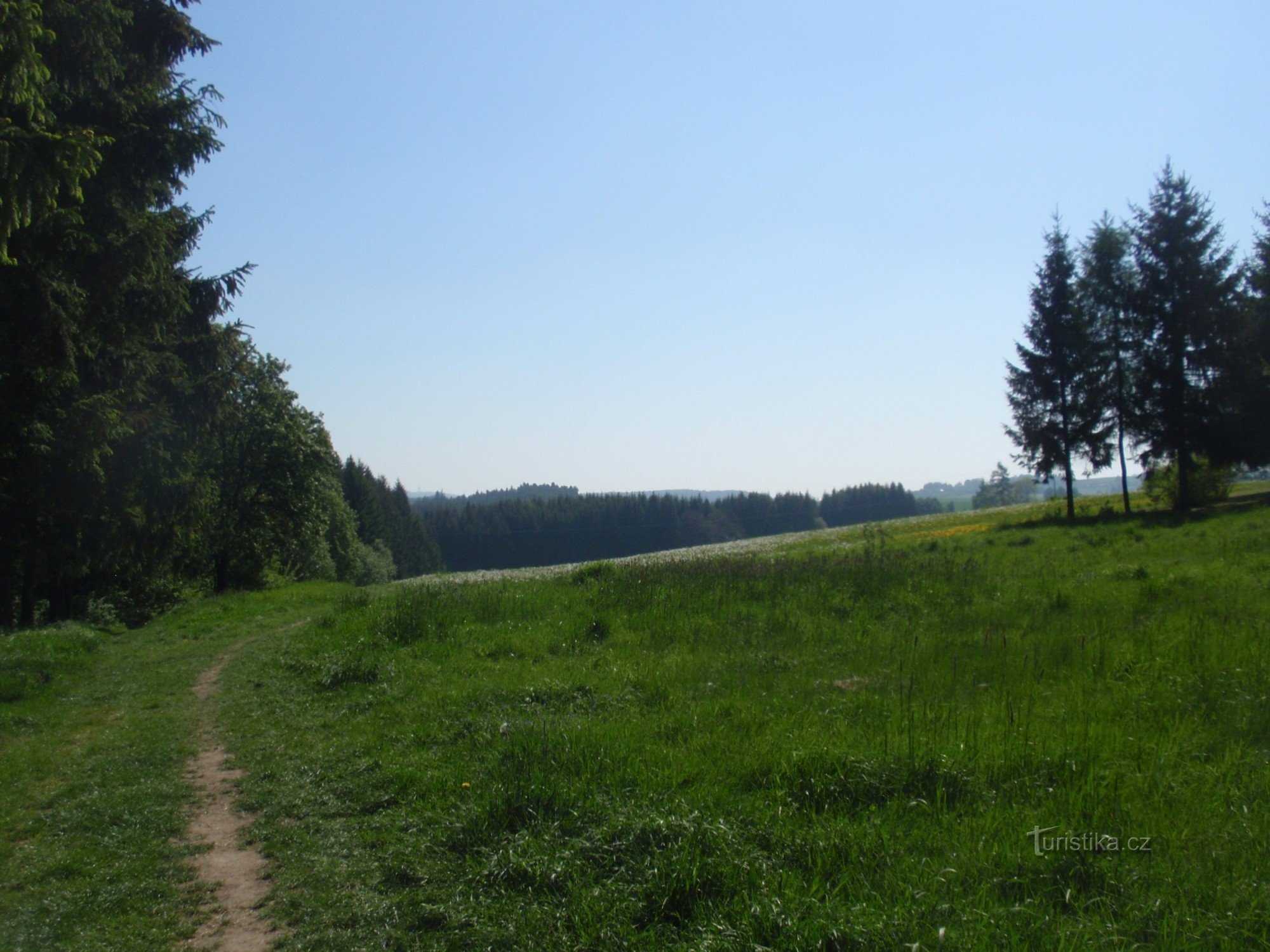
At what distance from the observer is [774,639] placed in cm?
1138

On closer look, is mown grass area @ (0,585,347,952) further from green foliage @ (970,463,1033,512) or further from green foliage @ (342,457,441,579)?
green foliage @ (970,463,1033,512)

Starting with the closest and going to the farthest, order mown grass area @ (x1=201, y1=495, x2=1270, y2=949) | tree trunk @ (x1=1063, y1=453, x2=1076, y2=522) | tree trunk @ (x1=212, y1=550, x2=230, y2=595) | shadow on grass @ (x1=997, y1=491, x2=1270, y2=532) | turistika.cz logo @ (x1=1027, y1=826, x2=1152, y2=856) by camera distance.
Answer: mown grass area @ (x1=201, y1=495, x2=1270, y2=949), turistika.cz logo @ (x1=1027, y1=826, x2=1152, y2=856), shadow on grass @ (x1=997, y1=491, x2=1270, y2=532), tree trunk @ (x1=212, y1=550, x2=230, y2=595), tree trunk @ (x1=1063, y1=453, x2=1076, y2=522)

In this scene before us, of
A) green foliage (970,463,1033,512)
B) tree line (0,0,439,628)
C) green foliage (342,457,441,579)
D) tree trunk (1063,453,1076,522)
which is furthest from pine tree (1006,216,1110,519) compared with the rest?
green foliage (970,463,1033,512)

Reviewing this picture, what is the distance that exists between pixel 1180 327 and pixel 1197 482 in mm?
7507

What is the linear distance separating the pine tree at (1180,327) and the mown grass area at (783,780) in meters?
24.1

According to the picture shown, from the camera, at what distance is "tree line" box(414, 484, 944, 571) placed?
318 feet

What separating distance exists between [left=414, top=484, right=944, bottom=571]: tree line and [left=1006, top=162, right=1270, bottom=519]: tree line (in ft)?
193

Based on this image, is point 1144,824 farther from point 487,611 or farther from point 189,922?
point 487,611

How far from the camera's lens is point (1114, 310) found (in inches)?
1351

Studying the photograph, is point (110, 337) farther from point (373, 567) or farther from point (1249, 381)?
point (373, 567)

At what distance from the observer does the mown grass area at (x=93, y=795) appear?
4.32 m

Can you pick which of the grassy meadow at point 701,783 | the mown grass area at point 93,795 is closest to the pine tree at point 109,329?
the mown grass area at point 93,795

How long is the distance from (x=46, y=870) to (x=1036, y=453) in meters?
39.3

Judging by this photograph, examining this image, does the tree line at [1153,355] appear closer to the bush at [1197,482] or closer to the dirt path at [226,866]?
the bush at [1197,482]
